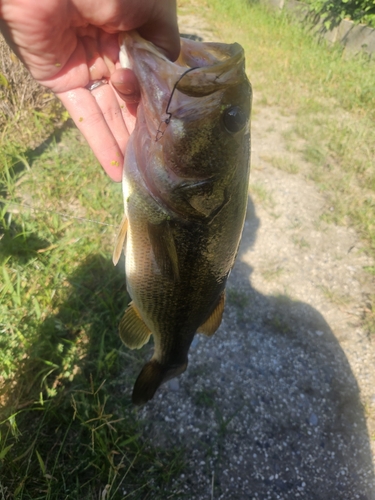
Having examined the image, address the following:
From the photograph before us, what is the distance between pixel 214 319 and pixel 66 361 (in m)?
1.36

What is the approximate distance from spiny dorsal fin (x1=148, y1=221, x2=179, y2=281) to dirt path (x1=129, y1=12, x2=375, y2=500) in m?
1.43

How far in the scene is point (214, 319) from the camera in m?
1.84

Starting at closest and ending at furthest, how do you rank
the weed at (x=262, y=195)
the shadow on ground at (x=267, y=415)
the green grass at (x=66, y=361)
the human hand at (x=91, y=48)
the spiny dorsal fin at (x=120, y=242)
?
the human hand at (x=91, y=48)
the spiny dorsal fin at (x=120, y=242)
the green grass at (x=66, y=361)
the shadow on ground at (x=267, y=415)
the weed at (x=262, y=195)

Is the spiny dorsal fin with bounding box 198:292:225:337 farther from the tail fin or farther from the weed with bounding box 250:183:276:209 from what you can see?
the weed with bounding box 250:183:276:209

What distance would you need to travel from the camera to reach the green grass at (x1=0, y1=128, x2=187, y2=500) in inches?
85.4

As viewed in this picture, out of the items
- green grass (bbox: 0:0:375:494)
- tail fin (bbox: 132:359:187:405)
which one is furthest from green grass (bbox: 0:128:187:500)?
tail fin (bbox: 132:359:187:405)

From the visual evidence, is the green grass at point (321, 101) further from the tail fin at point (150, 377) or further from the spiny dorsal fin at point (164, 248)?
the spiny dorsal fin at point (164, 248)

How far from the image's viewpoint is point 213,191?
146 cm

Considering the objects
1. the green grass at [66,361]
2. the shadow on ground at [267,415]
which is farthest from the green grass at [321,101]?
the green grass at [66,361]

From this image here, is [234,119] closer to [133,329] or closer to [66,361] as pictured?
[133,329]

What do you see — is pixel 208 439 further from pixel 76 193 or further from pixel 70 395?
pixel 76 193

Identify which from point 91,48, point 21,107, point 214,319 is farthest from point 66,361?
point 21,107

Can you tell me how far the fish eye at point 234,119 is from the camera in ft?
4.48

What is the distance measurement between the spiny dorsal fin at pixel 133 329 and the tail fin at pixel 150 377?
149 mm
